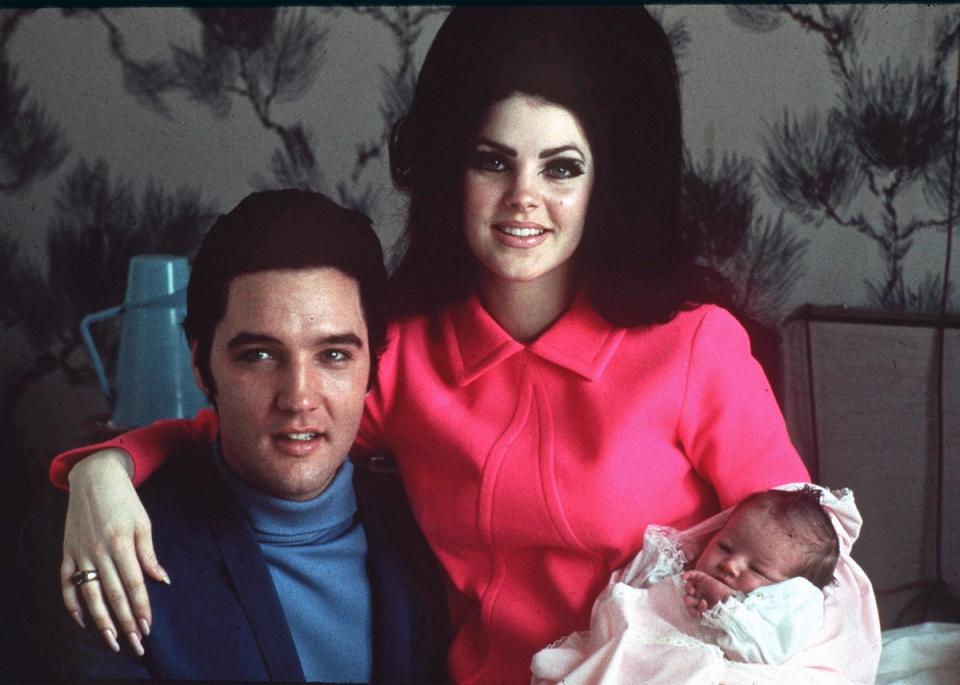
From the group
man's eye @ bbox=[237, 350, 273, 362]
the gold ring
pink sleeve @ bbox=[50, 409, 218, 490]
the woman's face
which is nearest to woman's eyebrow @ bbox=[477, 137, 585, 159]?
the woman's face

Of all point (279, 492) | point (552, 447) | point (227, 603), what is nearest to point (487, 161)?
point (552, 447)

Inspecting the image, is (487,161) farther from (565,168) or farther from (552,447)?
(552,447)

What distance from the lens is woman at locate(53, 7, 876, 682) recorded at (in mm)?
990

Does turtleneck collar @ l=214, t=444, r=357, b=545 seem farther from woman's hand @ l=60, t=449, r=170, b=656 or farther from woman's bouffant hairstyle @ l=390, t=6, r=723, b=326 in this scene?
woman's bouffant hairstyle @ l=390, t=6, r=723, b=326

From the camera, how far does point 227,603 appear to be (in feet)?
3.38

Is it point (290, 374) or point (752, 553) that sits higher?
point (290, 374)

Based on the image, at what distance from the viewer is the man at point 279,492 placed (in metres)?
1.03

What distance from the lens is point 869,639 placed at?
1003 mm

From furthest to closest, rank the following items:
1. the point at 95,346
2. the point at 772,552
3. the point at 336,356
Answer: the point at 95,346, the point at 336,356, the point at 772,552

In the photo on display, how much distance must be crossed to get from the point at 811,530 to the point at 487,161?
1.54 ft

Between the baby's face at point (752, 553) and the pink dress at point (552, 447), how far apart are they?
41mm

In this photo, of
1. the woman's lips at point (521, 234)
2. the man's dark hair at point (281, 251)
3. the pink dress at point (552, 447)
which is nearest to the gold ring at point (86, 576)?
the pink dress at point (552, 447)

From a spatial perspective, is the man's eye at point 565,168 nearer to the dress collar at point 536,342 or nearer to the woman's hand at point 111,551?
the dress collar at point 536,342

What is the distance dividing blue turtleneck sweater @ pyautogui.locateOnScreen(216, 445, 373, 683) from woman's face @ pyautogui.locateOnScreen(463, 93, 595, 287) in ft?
0.96
